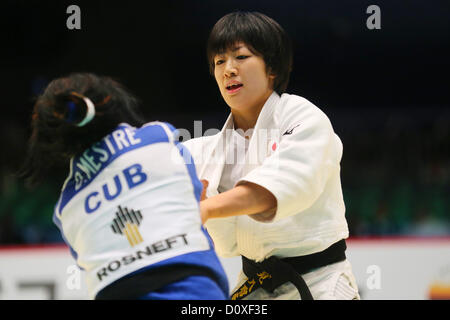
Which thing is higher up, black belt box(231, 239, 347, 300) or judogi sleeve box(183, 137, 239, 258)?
judogi sleeve box(183, 137, 239, 258)

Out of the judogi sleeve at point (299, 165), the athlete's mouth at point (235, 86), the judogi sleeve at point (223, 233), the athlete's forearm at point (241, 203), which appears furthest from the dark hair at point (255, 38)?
the athlete's forearm at point (241, 203)

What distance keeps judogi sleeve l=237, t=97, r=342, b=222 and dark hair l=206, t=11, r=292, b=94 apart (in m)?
0.29

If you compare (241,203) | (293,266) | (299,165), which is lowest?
(293,266)

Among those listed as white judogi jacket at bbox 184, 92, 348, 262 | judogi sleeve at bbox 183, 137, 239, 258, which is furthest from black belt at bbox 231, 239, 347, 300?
judogi sleeve at bbox 183, 137, 239, 258

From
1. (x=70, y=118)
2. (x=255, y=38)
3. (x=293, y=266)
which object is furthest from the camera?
(x=255, y=38)

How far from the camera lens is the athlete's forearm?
1.70 metres

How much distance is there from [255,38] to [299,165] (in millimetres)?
565

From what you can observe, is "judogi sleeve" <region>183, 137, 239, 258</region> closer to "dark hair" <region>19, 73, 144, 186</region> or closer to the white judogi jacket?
the white judogi jacket

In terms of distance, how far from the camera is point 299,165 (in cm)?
180

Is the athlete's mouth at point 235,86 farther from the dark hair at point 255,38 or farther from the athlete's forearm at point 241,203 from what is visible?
the athlete's forearm at point 241,203

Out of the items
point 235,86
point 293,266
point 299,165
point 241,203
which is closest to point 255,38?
point 235,86

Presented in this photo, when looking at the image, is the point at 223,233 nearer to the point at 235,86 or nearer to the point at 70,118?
the point at 235,86

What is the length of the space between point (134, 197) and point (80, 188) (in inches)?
6.3

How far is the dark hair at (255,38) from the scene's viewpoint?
2090mm
